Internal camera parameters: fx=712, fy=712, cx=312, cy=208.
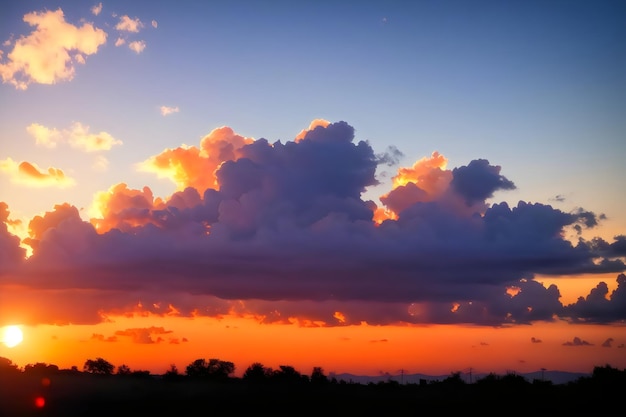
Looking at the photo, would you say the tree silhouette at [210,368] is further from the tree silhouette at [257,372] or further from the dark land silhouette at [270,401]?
the dark land silhouette at [270,401]

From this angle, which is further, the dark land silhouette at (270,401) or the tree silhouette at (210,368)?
the tree silhouette at (210,368)

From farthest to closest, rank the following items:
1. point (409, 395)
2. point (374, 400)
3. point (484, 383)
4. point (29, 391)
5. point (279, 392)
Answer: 1. point (484, 383)
2. point (409, 395)
3. point (279, 392)
4. point (374, 400)
5. point (29, 391)

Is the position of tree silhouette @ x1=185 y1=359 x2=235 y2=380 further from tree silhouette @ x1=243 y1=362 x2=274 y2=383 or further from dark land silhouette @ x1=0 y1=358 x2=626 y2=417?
dark land silhouette @ x1=0 y1=358 x2=626 y2=417

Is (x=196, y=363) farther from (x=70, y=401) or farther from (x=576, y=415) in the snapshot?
(x=576, y=415)

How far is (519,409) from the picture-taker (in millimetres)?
73000

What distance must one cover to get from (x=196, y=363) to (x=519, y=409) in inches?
4570

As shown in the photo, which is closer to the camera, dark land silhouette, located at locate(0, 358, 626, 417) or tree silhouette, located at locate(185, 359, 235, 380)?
dark land silhouette, located at locate(0, 358, 626, 417)

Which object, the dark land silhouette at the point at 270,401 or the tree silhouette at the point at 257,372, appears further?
the tree silhouette at the point at 257,372

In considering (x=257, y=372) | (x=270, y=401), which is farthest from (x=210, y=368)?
(x=270, y=401)

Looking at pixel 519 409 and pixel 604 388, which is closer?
pixel 519 409

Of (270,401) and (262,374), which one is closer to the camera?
(270,401)

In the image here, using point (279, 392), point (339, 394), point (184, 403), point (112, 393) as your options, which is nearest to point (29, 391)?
point (112, 393)

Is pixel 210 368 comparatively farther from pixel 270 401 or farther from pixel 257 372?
pixel 270 401

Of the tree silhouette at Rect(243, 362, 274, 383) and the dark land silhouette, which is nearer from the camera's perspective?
the dark land silhouette
